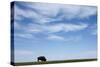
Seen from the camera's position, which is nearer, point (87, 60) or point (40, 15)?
point (40, 15)

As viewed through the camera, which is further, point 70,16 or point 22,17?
point 70,16

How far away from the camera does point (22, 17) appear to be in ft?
5.88

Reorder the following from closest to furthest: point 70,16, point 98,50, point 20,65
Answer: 1. point 20,65
2. point 70,16
3. point 98,50

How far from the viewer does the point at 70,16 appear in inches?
77.9

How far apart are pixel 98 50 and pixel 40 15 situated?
665 millimetres

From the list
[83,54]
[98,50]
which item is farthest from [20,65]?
[98,50]

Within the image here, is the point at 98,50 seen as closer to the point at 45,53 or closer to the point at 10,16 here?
the point at 45,53

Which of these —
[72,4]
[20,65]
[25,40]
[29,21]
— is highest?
[72,4]

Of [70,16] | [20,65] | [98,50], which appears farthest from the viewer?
[98,50]

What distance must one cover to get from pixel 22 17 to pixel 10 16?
0.34 feet
